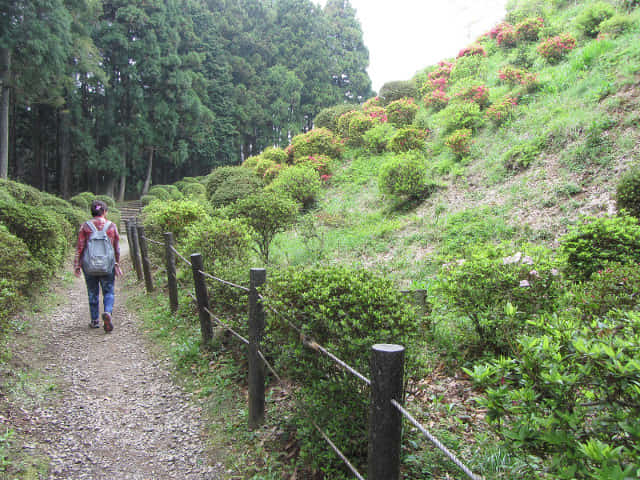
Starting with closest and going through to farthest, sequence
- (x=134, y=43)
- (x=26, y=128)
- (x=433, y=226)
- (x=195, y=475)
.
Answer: (x=195, y=475), (x=433, y=226), (x=134, y=43), (x=26, y=128)

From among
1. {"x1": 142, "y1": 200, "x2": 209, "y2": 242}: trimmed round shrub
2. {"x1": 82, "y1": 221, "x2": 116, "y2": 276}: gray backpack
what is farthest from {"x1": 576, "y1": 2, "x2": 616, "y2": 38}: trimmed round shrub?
{"x1": 82, "y1": 221, "x2": 116, "y2": 276}: gray backpack

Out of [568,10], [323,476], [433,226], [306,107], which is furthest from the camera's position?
[306,107]

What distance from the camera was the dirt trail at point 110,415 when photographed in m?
2.79

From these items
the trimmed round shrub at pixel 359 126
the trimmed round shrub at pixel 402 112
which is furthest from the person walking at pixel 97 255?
the trimmed round shrub at pixel 359 126

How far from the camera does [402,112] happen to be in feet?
52.8

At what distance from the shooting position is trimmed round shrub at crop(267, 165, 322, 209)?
1304 centimetres

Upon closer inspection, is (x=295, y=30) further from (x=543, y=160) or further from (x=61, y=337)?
(x=61, y=337)

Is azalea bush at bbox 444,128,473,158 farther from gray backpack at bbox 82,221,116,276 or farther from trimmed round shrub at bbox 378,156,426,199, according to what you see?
gray backpack at bbox 82,221,116,276

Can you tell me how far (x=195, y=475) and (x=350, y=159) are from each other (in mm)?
14876

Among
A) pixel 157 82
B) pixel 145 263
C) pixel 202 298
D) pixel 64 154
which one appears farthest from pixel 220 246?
pixel 157 82

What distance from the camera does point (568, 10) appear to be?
631 inches

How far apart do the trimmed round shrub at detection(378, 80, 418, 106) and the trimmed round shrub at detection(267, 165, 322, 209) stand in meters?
8.47

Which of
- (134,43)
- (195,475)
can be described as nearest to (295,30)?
(134,43)

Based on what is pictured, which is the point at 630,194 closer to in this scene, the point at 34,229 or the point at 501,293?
the point at 501,293
